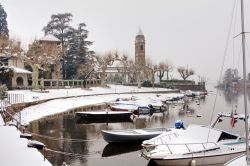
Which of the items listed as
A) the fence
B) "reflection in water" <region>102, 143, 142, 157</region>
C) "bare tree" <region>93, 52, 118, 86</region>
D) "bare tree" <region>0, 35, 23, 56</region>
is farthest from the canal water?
"bare tree" <region>93, 52, 118, 86</region>

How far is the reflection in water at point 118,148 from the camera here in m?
23.5

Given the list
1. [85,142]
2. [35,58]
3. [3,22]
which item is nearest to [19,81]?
[35,58]

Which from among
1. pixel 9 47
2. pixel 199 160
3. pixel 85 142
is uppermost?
pixel 9 47

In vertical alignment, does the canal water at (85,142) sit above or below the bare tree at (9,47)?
below

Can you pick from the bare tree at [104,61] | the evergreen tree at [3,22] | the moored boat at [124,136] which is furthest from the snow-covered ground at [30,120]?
the evergreen tree at [3,22]

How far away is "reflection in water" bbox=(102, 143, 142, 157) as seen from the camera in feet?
77.1

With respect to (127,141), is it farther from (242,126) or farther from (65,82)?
(65,82)

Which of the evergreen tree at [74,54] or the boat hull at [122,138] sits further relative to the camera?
the evergreen tree at [74,54]

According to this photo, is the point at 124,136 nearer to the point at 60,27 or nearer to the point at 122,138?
the point at 122,138

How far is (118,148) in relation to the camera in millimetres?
24703

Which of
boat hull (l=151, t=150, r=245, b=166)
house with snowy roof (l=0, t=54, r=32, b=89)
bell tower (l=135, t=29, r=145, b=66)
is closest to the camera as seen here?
boat hull (l=151, t=150, r=245, b=166)

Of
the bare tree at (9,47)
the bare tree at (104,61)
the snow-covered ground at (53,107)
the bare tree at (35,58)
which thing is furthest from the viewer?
the bare tree at (104,61)

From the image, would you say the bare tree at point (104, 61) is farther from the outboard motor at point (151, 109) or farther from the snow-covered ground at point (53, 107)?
the outboard motor at point (151, 109)

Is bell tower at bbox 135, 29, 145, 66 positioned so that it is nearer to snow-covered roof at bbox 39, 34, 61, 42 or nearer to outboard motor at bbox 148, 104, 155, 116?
snow-covered roof at bbox 39, 34, 61, 42
